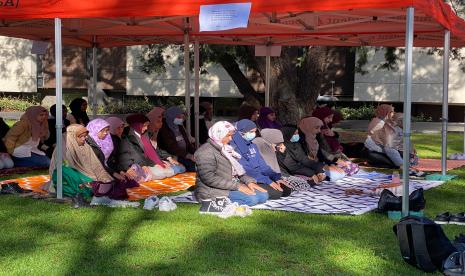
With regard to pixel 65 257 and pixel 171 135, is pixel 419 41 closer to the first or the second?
pixel 171 135

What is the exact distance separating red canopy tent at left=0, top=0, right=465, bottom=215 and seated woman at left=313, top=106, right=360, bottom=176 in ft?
5.25

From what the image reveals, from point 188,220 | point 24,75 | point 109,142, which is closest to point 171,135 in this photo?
point 109,142

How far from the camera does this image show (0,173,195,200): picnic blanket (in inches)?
391

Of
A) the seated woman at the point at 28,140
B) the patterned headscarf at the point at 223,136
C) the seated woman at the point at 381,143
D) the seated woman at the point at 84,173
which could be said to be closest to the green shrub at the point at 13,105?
the seated woman at the point at 28,140

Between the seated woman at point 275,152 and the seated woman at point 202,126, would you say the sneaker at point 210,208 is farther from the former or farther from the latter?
the seated woman at point 202,126

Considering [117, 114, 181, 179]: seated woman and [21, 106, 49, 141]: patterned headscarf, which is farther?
[21, 106, 49, 141]: patterned headscarf

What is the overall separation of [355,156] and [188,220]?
7778 millimetres

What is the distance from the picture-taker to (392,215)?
8.16 metres

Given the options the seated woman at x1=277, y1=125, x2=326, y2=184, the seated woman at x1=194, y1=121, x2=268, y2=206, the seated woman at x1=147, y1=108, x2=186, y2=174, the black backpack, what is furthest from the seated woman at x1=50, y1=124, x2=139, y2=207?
the black backpack

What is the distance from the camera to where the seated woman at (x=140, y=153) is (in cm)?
1093

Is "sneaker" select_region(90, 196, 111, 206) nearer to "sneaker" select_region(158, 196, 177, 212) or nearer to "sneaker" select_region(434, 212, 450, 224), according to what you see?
"sneaker" select_region(158, 196, 177, 212)

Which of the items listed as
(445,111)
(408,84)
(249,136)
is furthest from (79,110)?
(408,84)

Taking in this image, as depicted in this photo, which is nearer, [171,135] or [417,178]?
[417,178]

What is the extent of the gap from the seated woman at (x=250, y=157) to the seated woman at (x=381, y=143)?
430 cm
